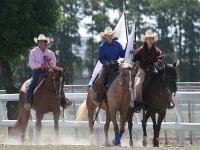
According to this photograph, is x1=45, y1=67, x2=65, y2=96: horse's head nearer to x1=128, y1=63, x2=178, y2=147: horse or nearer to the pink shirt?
the pink shirt

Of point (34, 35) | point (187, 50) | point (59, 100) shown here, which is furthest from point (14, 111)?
point (187, 50)

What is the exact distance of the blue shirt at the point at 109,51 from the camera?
17500mm

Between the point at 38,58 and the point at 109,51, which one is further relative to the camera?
the point at 38,58

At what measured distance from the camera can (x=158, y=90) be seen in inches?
674

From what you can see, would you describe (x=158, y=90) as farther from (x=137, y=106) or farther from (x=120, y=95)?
(x=120, y=95)

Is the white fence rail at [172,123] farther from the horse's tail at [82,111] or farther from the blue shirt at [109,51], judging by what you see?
the blue shirt at [109,51]

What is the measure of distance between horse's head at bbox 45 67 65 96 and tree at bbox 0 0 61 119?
8716mm

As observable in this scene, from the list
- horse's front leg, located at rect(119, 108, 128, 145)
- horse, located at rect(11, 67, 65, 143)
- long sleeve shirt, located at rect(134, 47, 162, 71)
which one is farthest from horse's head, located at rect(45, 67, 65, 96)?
long sleeve shirt, located at rect(134, 47, 162, 71)

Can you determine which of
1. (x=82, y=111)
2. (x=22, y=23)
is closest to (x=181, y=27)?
(x=22, y=23)

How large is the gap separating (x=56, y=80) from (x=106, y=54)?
4.56 feet

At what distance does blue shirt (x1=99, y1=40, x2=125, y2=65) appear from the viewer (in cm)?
1750

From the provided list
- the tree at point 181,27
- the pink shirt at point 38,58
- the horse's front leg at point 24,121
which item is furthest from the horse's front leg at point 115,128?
the tree at point 181,27

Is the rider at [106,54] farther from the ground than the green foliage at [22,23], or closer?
closer

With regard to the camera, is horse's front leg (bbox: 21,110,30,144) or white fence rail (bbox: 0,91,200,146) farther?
horse's front leg (bbox: 21,110,30,144)
